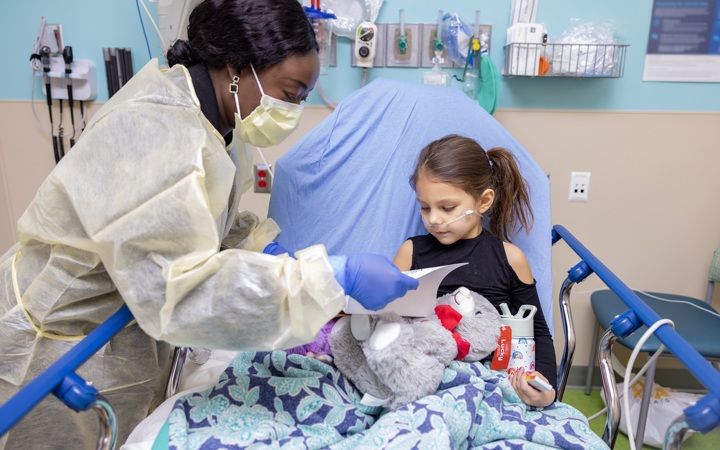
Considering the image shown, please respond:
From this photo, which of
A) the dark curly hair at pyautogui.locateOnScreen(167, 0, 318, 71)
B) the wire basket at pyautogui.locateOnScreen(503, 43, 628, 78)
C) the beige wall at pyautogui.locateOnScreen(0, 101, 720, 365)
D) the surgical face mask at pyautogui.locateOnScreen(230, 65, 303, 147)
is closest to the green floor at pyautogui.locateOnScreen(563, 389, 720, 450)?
the beige wall at pyautogui.locateOnScreen(0, 101, 720, 365)

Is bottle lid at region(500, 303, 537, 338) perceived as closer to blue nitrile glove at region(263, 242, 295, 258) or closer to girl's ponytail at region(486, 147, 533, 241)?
girl's ponytail at region(486, 147, 533, 241)

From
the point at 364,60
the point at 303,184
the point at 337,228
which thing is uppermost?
the point at 364,60

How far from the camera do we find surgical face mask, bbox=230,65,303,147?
124 centimetres

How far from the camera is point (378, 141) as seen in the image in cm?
177

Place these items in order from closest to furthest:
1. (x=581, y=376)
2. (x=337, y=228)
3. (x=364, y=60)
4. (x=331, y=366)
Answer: (x=331, y=366)
(x=337, y=228)
(x=364, y=60)
(x=581, y=376)

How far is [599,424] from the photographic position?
7.75 feet

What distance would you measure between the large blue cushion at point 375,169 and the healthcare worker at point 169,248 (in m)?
0.40

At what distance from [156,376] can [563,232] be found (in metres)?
1.22

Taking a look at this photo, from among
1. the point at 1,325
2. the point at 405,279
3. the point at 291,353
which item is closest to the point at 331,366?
the point at 291,353

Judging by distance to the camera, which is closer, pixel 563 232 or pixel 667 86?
pixel 563 232

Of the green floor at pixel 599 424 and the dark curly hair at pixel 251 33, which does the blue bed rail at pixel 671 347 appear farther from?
the green floor at pixel 599 424

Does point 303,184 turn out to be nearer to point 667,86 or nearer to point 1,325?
point 1,325

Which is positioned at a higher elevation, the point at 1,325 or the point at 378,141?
the point at 378,141

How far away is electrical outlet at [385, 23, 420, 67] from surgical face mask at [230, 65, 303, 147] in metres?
1.01
